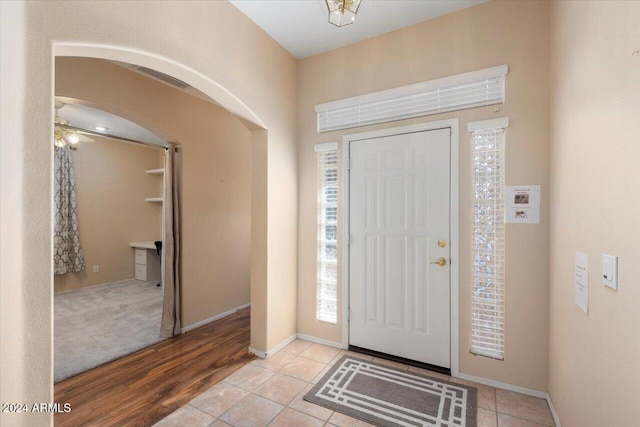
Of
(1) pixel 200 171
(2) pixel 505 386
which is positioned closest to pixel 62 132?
(1) pixel 200 171

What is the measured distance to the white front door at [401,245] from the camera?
8.18 ft

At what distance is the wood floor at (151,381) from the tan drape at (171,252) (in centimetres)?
21

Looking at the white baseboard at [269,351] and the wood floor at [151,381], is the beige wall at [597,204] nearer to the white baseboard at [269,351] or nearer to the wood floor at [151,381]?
the white baseboard at [269,351]

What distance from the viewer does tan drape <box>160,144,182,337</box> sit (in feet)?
10.7

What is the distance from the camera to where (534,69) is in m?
2.16

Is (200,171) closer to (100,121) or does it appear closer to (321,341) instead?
(100,121)

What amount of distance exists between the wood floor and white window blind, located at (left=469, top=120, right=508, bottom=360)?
214 cm

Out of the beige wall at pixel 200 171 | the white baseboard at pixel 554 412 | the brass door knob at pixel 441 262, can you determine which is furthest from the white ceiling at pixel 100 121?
the white baseboard at pixel 554 412

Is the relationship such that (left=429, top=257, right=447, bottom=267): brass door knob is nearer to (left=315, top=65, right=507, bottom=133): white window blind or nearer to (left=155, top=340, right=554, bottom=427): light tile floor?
(left=155, top=340, right=554, bottom=427): light tile floor

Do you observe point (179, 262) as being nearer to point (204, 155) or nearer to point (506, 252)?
point (204, 155)

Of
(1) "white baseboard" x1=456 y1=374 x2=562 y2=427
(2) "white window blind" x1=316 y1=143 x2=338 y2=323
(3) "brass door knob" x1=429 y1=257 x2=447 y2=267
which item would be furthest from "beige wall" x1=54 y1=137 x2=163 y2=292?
(1) "white baseboard" x1=456 y1=374 x2=562 y2=427

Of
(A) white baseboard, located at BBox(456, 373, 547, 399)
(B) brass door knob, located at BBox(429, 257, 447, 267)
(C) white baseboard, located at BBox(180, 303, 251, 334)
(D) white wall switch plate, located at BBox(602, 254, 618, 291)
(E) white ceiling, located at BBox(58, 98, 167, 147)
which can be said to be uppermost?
(E) white ceiling, located at BBox(58, 98, 167, 147)

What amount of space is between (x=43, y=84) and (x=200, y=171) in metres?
2.42

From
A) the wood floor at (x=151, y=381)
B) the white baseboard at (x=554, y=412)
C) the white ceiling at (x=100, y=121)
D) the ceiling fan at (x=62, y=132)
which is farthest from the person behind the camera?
the white ceiling at (x=100, y=121)
